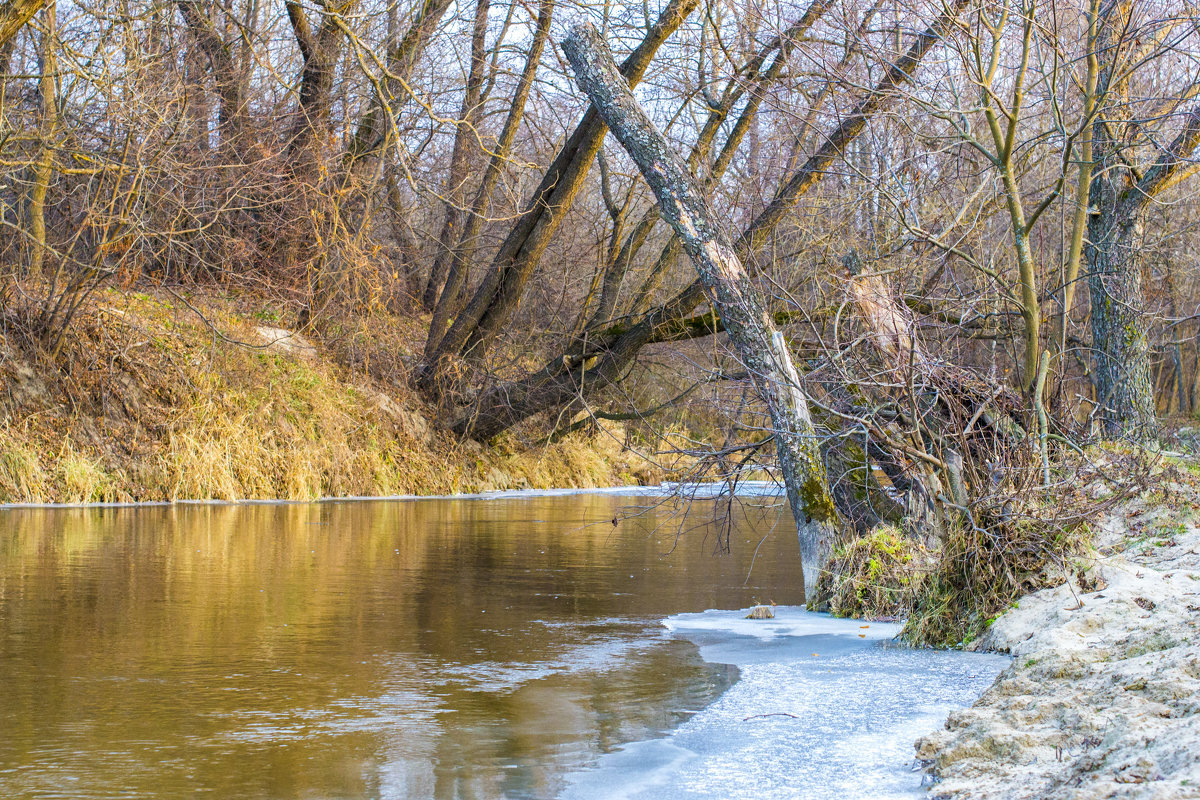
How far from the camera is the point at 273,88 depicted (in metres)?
16.3

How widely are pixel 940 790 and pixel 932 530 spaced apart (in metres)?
3.62

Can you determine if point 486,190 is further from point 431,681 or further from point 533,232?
point 431,681

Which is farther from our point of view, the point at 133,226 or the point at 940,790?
the point at 133,226

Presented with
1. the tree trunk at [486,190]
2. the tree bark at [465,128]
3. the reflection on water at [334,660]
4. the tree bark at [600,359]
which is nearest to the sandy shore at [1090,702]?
the reflection on water at [334,660]

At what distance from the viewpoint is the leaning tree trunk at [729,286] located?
7.46 meters

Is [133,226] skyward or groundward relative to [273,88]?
groundward

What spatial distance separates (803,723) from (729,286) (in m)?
4.28

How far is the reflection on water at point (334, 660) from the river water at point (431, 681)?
0.02 m

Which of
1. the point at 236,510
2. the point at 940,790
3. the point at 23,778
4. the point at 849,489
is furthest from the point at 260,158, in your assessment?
the point at 940,790

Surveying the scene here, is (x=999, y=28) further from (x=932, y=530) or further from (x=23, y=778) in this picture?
(x=23, y=778)

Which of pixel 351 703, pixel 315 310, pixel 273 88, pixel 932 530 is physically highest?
pixel 273 88

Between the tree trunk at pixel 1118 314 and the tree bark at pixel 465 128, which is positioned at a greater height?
the tree bark at pixel 465 128

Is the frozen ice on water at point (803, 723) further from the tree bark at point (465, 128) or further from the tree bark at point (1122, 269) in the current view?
the tree bark at point (465, 128)

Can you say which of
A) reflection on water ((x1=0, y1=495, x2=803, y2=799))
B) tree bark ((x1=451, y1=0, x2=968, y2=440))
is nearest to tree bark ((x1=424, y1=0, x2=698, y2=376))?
tree bark ((x1=451, y1=0, x2=968, y2=440))
